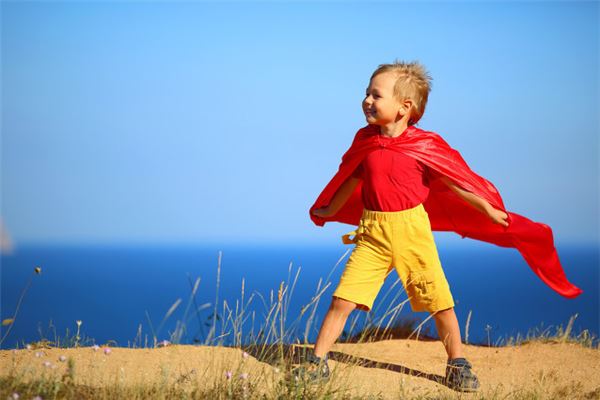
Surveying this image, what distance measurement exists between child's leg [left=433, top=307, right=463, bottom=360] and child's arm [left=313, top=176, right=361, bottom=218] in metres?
1.05

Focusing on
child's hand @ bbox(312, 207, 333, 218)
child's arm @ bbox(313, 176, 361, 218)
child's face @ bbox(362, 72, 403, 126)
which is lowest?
child's hand @ bbox(312, 207, 333, 218)

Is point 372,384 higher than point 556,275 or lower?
lower

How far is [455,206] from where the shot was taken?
5.78 metres

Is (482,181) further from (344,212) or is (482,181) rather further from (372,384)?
(372,384)

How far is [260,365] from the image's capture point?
483cm

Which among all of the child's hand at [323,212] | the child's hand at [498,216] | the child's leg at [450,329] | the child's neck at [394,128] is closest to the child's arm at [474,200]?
the child's hand at [498,216]

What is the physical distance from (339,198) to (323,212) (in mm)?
199

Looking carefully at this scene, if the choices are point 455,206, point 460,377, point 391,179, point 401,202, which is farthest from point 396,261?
point 455,206

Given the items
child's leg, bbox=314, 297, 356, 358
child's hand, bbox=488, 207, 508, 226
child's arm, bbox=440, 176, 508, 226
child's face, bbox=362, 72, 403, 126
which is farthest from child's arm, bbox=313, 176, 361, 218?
child's hand, bbox=488, 207, 508, 226

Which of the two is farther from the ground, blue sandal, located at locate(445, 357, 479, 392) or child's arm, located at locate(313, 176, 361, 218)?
child's arm, located at locate(313, 176, 361, 218)

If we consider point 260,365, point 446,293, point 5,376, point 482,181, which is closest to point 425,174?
point 482,181

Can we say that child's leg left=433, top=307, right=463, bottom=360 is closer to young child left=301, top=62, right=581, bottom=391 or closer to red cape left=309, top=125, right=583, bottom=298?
young child left=301, top=62, right=581, bottom=391

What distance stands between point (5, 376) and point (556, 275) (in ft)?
13.4

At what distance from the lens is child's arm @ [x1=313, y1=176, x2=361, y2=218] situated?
534cm
